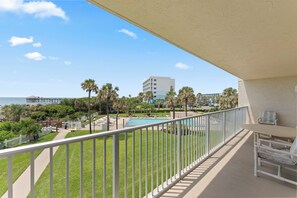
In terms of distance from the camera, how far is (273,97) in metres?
7.16

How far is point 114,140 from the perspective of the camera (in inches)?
69.9

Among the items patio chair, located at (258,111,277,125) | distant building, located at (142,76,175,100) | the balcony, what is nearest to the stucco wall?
patio chair, located at (258,111,277,125)

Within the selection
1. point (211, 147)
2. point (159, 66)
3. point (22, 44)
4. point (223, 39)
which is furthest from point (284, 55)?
point (159, 66)

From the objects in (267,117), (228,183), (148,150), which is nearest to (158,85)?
(267,117)

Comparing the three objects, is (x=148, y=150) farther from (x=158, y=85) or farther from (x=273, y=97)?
(x=158, y=85)

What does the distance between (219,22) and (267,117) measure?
5957 mm

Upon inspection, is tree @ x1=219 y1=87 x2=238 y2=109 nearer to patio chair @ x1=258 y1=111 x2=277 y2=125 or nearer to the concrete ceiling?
patio chair @ x1=258 y1=111 x2=277 y2=125

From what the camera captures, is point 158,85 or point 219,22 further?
point 158,85

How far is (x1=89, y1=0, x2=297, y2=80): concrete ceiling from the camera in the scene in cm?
187

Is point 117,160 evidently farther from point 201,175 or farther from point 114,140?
point 201,175

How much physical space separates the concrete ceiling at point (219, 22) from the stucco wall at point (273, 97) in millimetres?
4055

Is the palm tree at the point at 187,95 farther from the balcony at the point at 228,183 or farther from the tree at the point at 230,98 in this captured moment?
the balcony at the point at 228,183

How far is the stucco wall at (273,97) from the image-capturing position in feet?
22.2

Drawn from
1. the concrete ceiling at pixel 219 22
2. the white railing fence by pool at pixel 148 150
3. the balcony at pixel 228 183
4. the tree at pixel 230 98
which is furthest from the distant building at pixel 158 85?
the concrete ceiling at pixel 219 22
